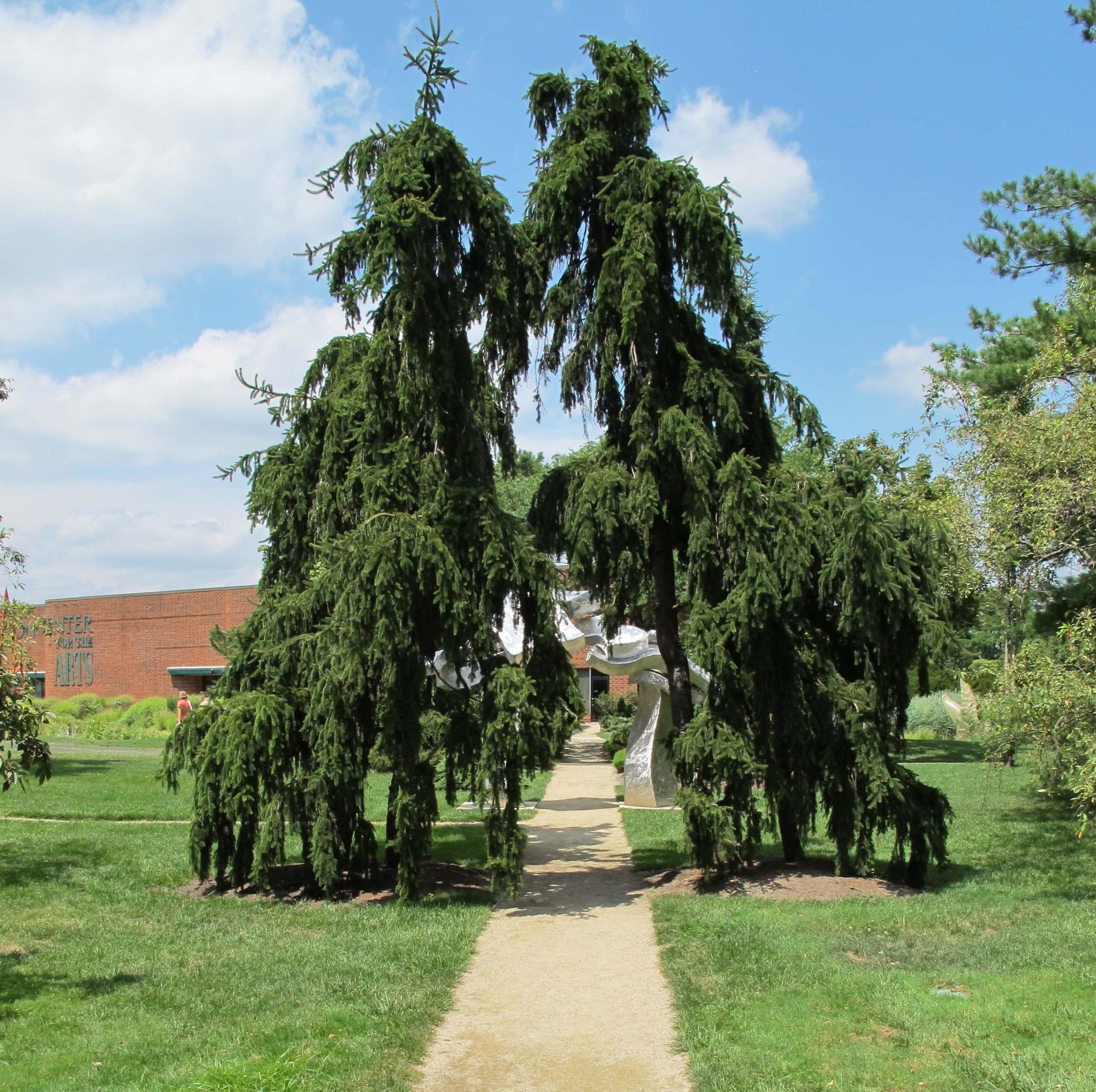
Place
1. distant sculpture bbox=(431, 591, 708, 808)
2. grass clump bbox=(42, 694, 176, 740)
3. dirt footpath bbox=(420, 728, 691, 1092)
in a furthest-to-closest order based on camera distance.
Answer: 1. grass clump bbox=(42, 694, 176, 740)
2. distant sculpture bbox=(431, 591, 708, 808)
3. dirt footpath bbox=(420, 728, 691, 1092)

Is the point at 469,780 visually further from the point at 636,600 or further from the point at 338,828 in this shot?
the point at 636,600

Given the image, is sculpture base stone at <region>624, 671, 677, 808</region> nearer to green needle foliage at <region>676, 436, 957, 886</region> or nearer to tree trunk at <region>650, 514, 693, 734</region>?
tree trunk at <region>650, 514, 693, 734</region>

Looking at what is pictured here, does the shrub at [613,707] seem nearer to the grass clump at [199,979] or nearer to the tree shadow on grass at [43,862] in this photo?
the tree shadow on grass at [43,862]

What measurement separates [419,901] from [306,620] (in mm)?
2927

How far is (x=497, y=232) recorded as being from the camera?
10680mm

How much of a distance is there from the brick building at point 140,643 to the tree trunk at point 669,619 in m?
30.3

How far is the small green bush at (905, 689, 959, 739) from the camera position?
36.0 metres

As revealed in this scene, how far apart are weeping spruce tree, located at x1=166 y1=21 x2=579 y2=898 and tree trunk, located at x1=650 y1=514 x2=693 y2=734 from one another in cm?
172

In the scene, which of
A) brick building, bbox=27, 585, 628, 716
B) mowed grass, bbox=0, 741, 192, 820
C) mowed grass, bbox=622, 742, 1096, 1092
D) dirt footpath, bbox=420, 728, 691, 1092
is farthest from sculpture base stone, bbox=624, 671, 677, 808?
brick building, bbox=27, 585, 628, 716

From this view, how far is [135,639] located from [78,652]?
3084mm

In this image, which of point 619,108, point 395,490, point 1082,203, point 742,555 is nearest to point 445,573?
point 395,490

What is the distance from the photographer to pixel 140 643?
147 feet

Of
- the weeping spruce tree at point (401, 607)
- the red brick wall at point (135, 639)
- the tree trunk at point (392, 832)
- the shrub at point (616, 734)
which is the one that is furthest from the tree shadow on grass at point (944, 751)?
the red brick wall at point (135, 639)

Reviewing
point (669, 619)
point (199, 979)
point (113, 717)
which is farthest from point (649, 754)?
point (113, 717)
